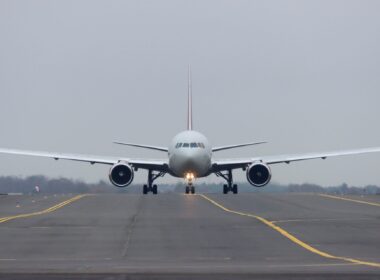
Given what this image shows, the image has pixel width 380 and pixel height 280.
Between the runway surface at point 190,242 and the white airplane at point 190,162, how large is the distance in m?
26.3

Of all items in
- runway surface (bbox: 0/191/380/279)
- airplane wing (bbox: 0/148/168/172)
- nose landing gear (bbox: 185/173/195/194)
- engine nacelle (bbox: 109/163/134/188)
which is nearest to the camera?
runway surface (bbox: 0/191/380/279)

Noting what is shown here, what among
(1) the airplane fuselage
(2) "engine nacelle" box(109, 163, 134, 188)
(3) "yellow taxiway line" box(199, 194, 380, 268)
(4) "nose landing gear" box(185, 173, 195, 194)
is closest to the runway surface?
(3) "yellow taxiway line" box(199, 194, 380, 268)

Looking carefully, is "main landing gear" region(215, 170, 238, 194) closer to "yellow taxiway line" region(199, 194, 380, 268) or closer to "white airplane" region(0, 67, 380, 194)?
"white airplane" region(0, 67, 380, 194)

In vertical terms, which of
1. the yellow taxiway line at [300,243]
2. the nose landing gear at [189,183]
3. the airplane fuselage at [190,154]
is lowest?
the yellow taxiway line at [300,243]

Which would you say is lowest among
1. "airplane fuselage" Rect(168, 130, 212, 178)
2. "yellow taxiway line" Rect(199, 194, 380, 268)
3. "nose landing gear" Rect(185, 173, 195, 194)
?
"yellow taxiway line" Rect(199, 194, 380, 268)

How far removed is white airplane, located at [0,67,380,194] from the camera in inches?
3017

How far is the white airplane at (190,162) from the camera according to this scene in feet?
251

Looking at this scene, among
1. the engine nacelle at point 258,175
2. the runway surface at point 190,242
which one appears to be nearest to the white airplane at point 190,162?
the engine nacelle at point 258,175

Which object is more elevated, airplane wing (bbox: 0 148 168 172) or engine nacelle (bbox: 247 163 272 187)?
airplane wing (bbox: 0 148 168 172)

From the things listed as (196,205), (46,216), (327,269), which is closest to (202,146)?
(196,205)

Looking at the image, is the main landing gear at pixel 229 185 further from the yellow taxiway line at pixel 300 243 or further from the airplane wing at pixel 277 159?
the yellow taxiway line at pixel 300 243

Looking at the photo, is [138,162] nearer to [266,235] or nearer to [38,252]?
[266,235]

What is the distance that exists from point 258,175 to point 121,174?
30.9 ft

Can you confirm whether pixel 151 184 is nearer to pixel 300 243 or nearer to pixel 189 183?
pixel 189 183
